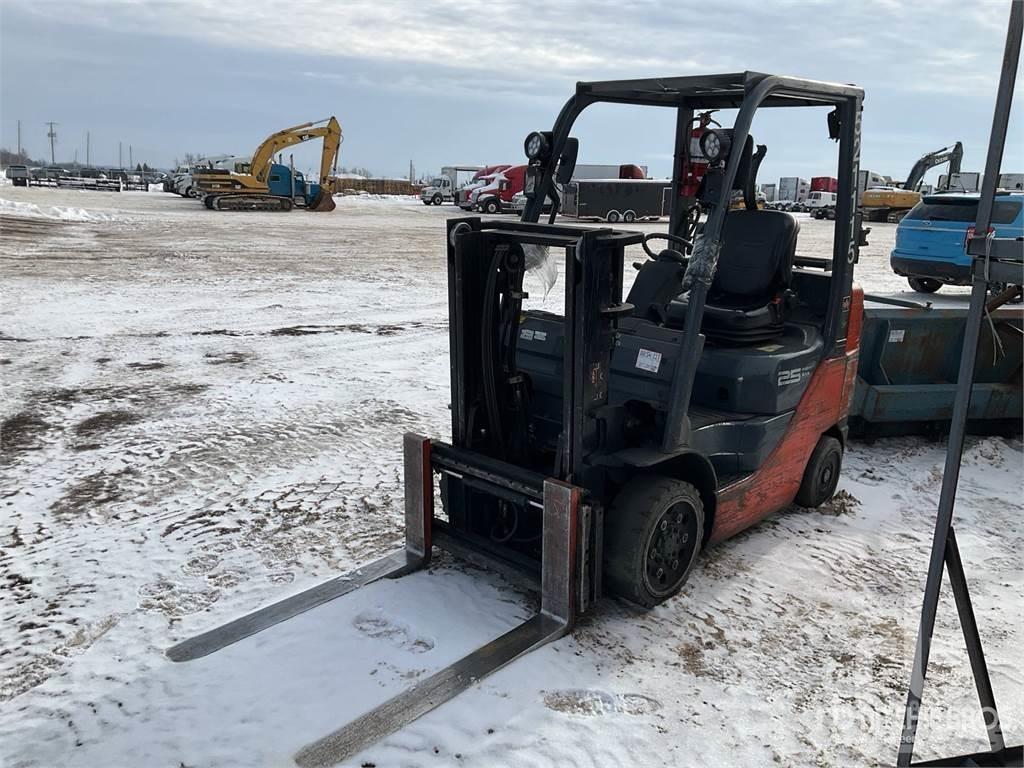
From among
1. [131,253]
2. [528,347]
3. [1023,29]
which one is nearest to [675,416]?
[528,347]

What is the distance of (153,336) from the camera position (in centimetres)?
1008

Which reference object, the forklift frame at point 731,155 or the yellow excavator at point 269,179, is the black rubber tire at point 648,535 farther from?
the yellow excavator at point 269,179

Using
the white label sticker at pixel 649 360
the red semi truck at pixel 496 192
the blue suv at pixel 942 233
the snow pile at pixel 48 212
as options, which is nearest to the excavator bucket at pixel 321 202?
the red semi truck at pixel 496 192

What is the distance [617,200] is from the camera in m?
35.2

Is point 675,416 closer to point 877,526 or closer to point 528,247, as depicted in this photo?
point 528,247

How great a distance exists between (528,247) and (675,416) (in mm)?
1096

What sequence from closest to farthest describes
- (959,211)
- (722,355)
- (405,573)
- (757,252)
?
1. (405,573)
2. (722,355)
3. (757,252)
4. (959,211)

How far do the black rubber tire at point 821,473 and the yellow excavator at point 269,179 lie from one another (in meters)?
31.4

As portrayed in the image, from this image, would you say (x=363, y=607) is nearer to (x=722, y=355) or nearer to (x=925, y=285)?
(x=722, y=355)

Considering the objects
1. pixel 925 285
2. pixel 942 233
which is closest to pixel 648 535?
pixel 942 233

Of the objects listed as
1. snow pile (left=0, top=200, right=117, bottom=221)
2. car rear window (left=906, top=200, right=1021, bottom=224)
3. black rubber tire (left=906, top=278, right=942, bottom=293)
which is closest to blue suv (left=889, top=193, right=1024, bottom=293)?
car rear window (left=906, top=200, right=1021, bottom=224)

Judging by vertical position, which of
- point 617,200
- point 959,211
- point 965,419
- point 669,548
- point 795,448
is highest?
point 617,200

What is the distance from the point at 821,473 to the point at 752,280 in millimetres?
1403

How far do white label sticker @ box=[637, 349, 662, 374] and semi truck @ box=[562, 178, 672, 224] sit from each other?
30.9m
